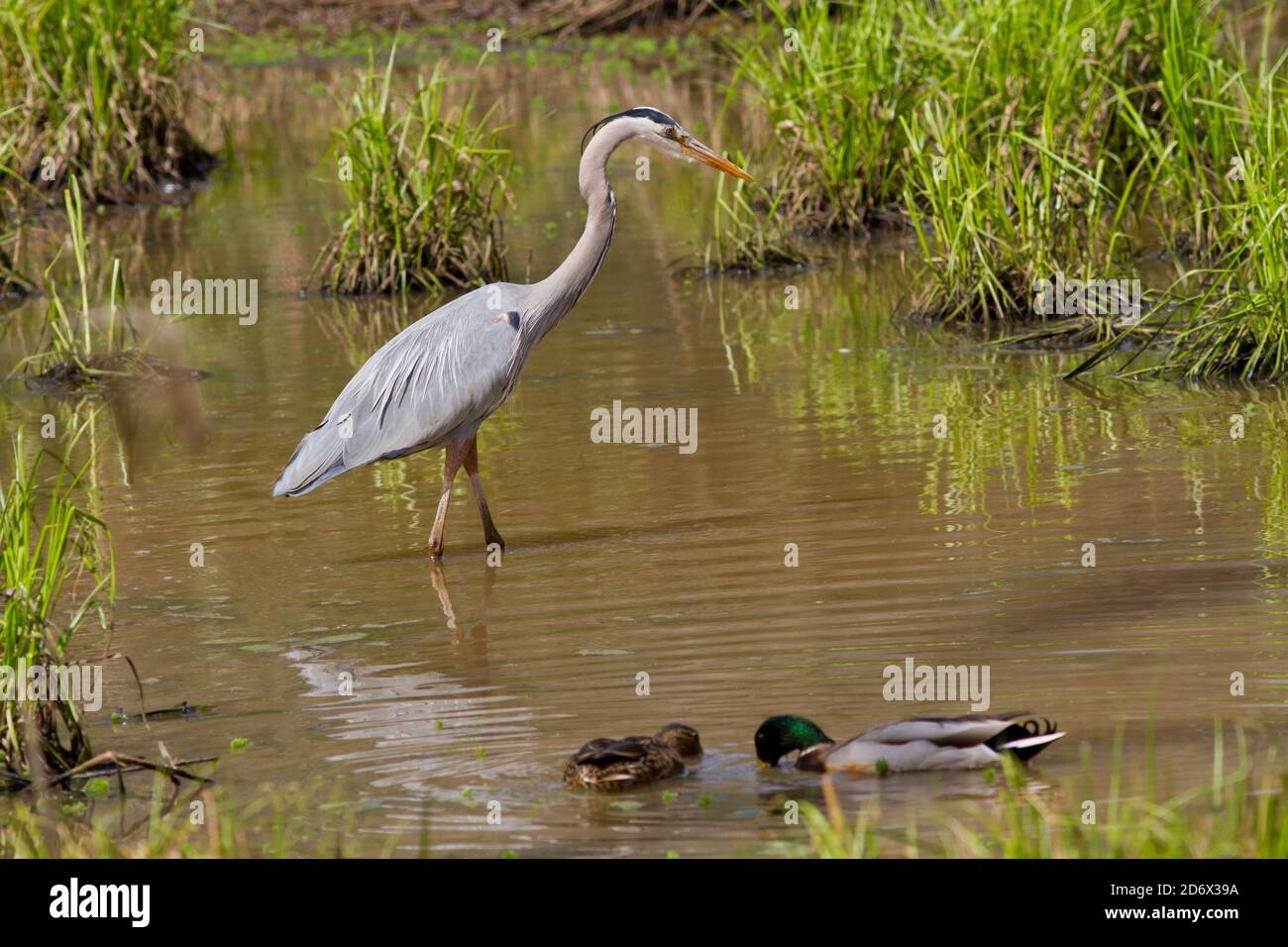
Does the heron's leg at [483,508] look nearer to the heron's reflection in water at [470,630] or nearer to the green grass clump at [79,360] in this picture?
the heron's reflection in water at [470,630]

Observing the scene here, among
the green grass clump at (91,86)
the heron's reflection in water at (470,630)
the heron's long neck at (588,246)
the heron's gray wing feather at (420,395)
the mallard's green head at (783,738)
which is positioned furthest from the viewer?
the green grass clump at (91,86)

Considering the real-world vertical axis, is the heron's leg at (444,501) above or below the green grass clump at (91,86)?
below

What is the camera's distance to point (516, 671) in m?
6.67

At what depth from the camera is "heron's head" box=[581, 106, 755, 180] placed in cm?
837

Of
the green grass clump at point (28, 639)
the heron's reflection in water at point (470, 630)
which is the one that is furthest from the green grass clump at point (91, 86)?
the green grass clump at point (28, 639)

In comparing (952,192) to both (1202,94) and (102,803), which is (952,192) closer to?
(1202,94)

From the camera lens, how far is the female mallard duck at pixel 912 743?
5270 mm

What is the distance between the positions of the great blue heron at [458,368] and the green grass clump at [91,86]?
7.69m

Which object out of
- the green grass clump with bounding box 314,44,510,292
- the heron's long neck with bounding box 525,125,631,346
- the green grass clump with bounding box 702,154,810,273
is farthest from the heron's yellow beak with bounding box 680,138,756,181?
the green grass clump with bounding box 702,154,810,273

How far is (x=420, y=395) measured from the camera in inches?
325

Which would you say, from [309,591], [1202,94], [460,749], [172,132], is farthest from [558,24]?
[460,749]

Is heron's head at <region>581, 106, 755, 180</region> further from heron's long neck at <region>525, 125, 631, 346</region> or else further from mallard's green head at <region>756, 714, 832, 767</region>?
mallard's green head at <region>756, 714, 832, 767</region>

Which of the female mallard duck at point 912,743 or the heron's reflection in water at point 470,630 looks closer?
the female mallard duck at point 912,743

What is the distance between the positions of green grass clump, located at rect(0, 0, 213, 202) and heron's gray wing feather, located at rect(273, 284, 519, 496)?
7.67 m
